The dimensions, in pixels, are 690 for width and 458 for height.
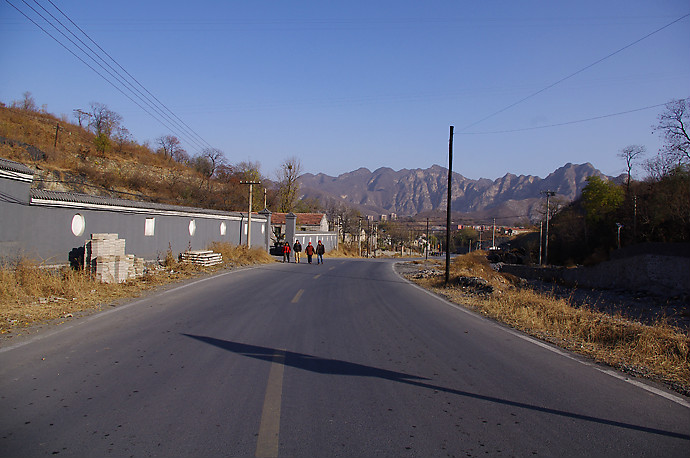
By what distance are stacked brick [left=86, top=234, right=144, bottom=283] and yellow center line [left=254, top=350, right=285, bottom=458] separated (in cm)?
1038

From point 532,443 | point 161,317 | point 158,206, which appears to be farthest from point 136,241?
point 532,443

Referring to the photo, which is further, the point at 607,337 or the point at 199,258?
the point at 199,258

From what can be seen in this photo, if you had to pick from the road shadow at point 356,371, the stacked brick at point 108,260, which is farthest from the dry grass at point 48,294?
the road shadow at point 356,371

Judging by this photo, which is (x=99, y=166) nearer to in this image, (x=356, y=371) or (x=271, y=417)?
(x=356, y=371)

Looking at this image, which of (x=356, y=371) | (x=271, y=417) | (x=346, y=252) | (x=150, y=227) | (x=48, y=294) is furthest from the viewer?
(x=346, y=252)

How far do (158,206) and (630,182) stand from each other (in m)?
47.9

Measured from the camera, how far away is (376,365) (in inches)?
254

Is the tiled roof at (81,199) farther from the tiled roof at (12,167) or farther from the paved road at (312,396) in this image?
the paved road at (312,396)

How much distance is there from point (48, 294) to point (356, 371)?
9.39 metres

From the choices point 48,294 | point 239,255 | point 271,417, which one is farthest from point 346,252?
point 271,417

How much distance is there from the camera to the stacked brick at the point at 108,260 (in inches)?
561

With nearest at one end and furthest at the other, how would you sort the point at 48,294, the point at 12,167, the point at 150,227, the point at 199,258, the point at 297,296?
the point at 48,294
the point at 12,167
the point at 297,296
the point at 150,227
the point at 199,258

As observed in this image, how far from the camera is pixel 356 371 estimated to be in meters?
6.11

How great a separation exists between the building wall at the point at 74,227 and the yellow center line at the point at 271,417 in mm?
12047
